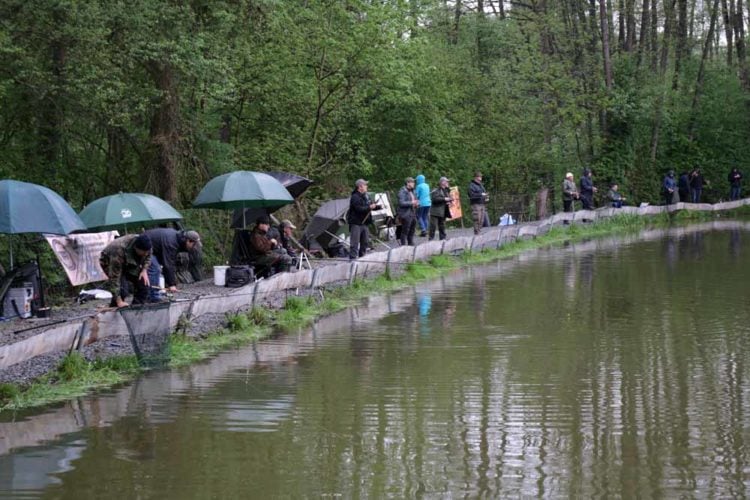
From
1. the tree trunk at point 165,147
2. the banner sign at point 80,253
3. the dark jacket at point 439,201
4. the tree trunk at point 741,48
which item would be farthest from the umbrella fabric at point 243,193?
the tree trunk at point 741,48

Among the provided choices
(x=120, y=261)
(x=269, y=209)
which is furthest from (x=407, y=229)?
(x=120, y=261)

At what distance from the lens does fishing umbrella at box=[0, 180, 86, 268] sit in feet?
49.0

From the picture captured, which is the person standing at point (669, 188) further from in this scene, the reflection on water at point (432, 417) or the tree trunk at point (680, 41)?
the reflection on water at point (432, 417)

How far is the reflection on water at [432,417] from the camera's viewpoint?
8469 mm

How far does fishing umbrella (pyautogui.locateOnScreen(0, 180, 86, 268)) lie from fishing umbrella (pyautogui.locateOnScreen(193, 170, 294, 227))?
497cm

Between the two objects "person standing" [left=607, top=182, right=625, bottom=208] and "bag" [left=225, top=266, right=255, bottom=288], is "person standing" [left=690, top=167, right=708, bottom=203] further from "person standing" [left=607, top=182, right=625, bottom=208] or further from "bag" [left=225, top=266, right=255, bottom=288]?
"bag" [left=225, top=266, right=255, bottom=288]

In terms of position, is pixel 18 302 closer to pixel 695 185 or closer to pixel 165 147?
pixel 165 147

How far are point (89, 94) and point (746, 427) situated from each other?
16124 mm

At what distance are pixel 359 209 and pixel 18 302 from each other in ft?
28.8

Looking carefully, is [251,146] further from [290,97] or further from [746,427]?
[746,427]

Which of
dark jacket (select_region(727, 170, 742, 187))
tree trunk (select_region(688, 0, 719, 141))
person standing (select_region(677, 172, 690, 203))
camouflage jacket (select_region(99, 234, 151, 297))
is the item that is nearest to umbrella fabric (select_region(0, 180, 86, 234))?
camouflage jacket (select_region(99, 234, 151, 297))

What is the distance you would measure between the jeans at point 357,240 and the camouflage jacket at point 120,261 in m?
7.81

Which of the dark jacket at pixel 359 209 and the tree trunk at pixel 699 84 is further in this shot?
the tree trunk at pixel 699 84

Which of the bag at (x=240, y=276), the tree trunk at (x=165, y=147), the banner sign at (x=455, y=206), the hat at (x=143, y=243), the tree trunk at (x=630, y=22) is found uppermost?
Result: the tree trunk at (x=630, y=22)
